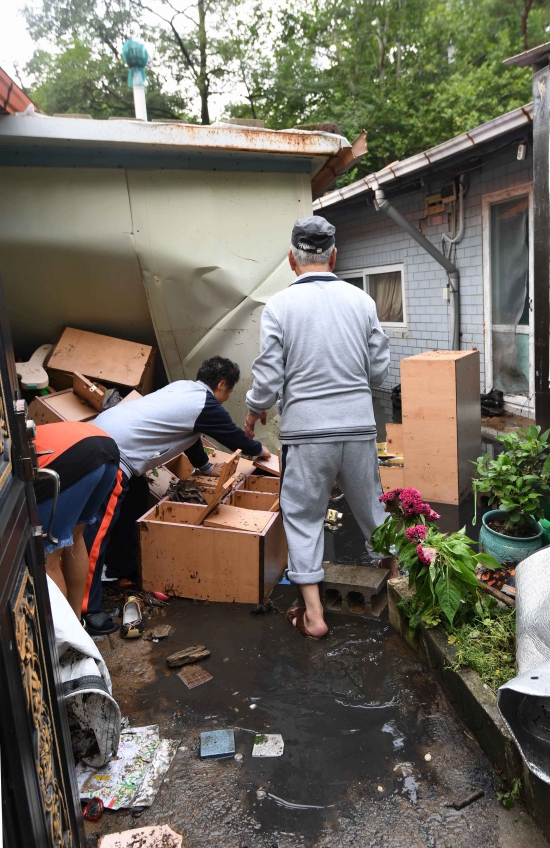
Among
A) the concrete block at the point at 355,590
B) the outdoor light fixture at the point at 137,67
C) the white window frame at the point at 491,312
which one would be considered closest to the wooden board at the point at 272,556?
the concrete block at the point at 355,590

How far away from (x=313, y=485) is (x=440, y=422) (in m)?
2.00

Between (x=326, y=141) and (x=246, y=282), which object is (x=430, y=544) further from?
(x=326, y=141)

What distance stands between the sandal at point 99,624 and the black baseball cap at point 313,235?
2.27m

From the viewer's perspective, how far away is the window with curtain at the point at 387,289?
9.84 metres

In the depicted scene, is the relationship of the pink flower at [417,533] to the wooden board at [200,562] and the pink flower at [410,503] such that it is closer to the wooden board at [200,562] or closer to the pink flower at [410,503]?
the pink flower at [410,503]

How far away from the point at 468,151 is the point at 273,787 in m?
6.53

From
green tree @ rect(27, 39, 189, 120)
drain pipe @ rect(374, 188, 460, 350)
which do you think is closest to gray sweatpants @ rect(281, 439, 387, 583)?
drain pipe @ rect(374, 188, 460, 350)

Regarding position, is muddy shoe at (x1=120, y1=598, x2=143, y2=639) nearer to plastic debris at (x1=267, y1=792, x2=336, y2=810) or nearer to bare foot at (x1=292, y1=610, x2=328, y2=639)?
bare foot at (x1=292, y1=610, x2=328, y2=639)

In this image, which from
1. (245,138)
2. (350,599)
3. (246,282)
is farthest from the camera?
(246,282)

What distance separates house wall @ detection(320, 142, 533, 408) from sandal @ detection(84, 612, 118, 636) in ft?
20.2

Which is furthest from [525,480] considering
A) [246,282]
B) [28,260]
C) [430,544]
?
[28,260]

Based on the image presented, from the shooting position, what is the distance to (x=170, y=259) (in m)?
4.69

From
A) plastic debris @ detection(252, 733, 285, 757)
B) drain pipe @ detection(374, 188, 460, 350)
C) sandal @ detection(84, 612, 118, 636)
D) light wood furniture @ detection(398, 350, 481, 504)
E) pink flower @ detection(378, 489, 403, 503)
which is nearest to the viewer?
plastic debris @ detection(252, 733, 285, 757)

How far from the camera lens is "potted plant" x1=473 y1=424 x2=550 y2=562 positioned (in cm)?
329
